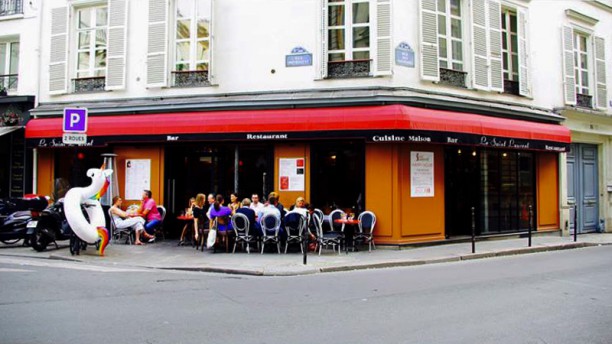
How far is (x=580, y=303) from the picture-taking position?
7531mm

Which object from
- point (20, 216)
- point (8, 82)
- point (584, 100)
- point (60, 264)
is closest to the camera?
point (60, 264)

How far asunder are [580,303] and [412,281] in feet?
9.28

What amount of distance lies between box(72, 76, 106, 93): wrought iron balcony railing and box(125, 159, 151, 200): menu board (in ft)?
8.97

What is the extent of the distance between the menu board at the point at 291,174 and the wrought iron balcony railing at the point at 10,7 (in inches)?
442

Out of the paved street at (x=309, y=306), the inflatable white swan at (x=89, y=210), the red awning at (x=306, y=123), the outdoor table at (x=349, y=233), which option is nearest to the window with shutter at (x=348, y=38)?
the red awning at (x=306, y=123)

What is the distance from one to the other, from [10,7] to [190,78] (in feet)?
26.1

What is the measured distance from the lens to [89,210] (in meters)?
12.7

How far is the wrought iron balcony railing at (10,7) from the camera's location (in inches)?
725

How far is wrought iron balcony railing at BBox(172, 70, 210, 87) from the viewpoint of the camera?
Answer: 15854 millimetres

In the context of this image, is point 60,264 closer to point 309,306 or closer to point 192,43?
point 309,306

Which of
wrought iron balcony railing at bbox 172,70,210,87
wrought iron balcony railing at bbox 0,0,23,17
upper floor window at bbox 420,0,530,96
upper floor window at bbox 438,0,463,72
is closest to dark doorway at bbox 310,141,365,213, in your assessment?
upper floor window at bbox 420,0,530,96

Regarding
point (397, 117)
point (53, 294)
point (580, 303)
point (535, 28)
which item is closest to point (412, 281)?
point (580, 303)

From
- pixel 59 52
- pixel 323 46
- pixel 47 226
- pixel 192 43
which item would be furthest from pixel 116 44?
pixel 323 46

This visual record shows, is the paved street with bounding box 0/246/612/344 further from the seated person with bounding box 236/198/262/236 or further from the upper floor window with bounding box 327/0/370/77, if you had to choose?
the upper floor window with bounding box 327/0/370/77
